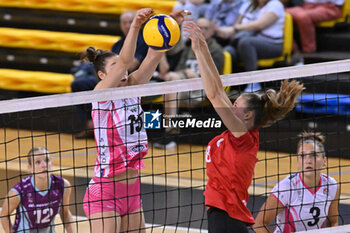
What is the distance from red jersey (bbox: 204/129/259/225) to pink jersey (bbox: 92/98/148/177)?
601mm

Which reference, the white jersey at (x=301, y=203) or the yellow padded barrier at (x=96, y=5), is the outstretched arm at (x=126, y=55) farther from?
the yellow padded barrier at (x=96, y=5)

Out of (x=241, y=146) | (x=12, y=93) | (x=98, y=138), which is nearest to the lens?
(x=241, y=146)

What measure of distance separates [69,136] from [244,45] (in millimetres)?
2431

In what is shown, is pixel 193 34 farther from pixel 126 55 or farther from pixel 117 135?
pixel 117 135

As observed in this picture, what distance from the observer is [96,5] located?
10688 mm

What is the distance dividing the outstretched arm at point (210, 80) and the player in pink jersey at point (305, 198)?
112 cm

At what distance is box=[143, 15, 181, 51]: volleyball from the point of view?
4.85 meters

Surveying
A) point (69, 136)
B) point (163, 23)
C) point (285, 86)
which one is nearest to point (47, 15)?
point (69, 136)

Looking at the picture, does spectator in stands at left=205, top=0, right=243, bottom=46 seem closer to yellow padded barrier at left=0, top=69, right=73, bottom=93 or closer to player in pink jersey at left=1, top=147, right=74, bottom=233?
yellow padded barrier at left=0, top=69, right=73, bottom=93

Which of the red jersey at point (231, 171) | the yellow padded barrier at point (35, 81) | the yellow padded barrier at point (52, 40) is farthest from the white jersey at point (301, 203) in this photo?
the yellow padded barrier at point (52, 40)

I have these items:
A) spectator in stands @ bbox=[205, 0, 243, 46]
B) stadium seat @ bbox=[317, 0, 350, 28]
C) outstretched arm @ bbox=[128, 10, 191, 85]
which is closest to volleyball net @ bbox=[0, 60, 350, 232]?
outstretched arm @ bbox=[128, 10, 191, 85]

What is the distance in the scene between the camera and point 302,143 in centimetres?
529

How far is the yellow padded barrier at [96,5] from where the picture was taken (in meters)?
10.2

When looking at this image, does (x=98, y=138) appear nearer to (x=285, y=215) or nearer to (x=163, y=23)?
(x=163, y=23)
